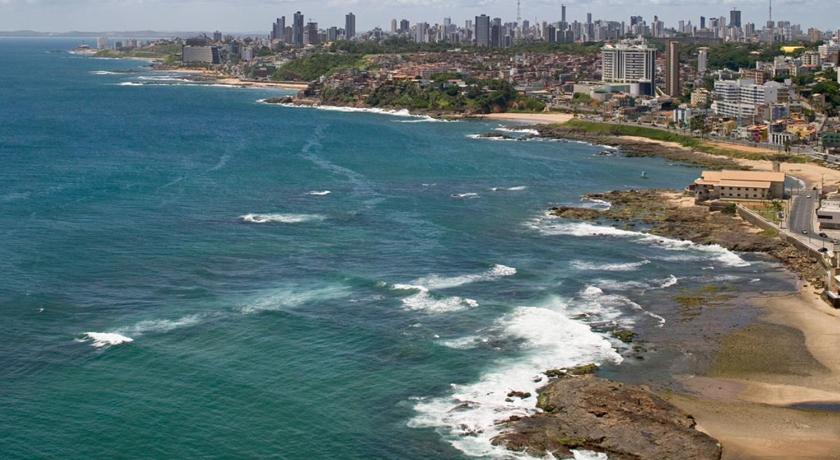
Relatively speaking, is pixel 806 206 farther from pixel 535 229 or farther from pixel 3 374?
pixel 3 374

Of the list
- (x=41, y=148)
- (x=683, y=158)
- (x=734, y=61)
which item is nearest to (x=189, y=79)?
(x=734, y=61)

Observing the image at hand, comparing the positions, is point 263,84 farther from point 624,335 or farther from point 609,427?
point 609,427

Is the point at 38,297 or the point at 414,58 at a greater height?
the point at 414,58

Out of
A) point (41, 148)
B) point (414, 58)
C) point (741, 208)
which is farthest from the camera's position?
point (414, 58)

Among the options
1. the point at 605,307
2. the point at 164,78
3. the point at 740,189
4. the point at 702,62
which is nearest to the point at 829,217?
the point at 740,189

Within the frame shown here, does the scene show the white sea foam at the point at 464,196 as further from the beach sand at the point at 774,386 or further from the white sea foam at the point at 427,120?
the white sea foam at the point at 427,120

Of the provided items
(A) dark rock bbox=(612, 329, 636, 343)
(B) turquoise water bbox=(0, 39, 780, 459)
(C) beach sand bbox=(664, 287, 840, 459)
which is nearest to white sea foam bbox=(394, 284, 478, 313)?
(B) turquoise water bbox=(0, 39, 780, 459)
